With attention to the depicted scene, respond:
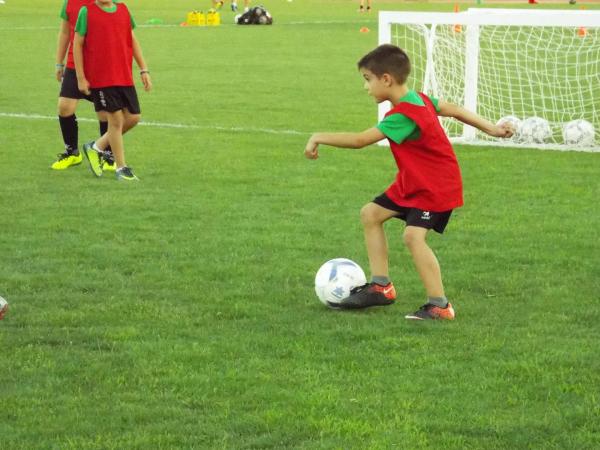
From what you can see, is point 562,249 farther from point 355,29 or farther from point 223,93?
point 355,29

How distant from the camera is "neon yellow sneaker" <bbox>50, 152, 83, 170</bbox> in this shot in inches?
434

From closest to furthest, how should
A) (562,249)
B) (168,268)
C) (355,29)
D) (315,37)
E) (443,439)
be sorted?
1. (443,439)
2. (168,268)
3. (562,249)
4. (315,37)
5. (355,29)

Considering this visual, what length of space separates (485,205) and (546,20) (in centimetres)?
362

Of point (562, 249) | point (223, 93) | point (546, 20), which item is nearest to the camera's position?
point (562, 249)

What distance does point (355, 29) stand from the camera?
32.3 meters

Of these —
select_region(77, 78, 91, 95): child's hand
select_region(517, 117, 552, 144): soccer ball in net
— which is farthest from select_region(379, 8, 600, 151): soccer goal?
select_region(77, 78, 91, 95): child's hand

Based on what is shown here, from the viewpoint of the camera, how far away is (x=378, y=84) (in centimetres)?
591

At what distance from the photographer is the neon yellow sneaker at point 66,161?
1102 centimetres

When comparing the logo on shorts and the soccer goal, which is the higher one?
the logo on shorts

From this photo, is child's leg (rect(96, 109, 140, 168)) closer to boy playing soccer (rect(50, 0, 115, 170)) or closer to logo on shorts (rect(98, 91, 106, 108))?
logo on shorts (rect(98, 91, 106, 108))

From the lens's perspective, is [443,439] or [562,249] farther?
[562,249]

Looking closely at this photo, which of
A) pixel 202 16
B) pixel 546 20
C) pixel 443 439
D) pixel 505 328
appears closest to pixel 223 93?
pixel 546 20

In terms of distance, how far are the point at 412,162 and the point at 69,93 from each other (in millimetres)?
5671

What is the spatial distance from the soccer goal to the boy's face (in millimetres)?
6442
